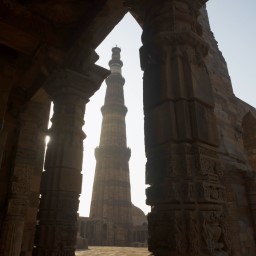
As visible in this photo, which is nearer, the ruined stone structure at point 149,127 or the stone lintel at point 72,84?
the ruined stone structure at point 149,127

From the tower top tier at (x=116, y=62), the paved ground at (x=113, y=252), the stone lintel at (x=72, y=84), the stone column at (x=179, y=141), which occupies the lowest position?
the paved ground at (x=113, y=252)

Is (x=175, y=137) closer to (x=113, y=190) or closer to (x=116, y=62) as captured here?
(x=113, y=190)

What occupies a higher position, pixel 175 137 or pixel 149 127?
pixel 149 127

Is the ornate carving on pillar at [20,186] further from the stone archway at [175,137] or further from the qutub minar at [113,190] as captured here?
the qutub minar at [113,190]

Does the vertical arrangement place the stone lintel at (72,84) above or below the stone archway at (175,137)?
above

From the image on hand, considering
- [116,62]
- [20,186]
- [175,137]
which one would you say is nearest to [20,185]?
[20,186]

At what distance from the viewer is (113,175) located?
79.0 ft

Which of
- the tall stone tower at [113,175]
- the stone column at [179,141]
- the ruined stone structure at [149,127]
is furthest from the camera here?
the tall stone tower at [113,175]

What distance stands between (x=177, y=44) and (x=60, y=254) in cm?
319

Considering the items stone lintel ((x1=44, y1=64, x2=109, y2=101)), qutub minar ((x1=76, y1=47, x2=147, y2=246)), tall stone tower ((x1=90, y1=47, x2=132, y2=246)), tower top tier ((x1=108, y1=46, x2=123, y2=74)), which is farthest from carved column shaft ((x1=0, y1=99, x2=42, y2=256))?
tower top tier ((x1=108, y1=46, x2=123, y2=74))

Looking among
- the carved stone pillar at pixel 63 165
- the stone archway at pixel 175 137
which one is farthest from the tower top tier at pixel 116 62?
the stone archway at pixel 175 137

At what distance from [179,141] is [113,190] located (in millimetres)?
21944

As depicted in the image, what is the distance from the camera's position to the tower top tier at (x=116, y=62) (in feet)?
100

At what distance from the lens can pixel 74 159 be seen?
427 centimetres
